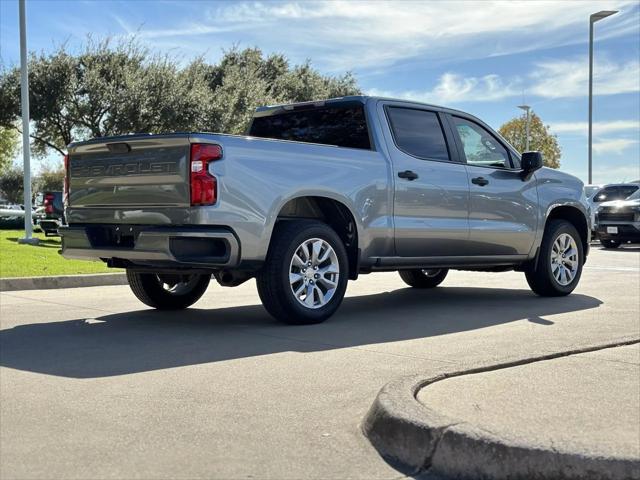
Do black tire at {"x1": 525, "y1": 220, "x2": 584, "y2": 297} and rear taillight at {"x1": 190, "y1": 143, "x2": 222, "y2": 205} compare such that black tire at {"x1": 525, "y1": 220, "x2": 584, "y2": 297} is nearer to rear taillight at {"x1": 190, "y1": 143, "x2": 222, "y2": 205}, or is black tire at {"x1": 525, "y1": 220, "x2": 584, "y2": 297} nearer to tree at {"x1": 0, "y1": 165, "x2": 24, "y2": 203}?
rear taillight at {"x1": 190, "y1": 143, "x2": 222, "y2": 205}

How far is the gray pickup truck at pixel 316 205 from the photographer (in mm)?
6430

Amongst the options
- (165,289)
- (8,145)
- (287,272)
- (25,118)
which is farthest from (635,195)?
(8,145)

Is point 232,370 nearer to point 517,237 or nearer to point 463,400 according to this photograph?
point 463,400

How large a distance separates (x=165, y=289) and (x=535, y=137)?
63.0 meters

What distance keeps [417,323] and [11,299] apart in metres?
4.62

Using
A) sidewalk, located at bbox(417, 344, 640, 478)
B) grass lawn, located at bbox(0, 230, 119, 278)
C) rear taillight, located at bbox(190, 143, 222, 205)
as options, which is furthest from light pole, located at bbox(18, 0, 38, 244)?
sidewalk, located at bbox(417, 344, 640, 478)

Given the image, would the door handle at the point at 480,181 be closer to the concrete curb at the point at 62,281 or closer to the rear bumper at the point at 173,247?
the rear bumper at the point at 173,247

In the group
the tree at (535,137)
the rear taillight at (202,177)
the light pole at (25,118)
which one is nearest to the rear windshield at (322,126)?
the rear taillight at (202,177)

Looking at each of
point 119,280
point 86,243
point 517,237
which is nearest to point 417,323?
point 517,237

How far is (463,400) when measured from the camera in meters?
4.08

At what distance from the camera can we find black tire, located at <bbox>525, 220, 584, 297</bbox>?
9.27 meters

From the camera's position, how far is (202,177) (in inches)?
249

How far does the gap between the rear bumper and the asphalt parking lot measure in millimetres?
600

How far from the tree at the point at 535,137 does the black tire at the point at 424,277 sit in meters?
58.1
